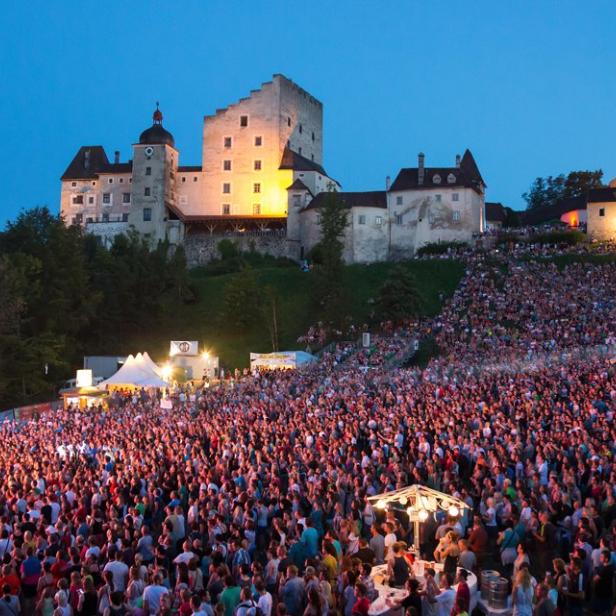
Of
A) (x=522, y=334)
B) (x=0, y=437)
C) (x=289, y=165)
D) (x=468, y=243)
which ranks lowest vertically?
(x=0, y=437)

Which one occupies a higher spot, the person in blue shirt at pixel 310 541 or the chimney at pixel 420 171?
the chimney at pixel 420 171

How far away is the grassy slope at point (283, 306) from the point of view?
54.8m

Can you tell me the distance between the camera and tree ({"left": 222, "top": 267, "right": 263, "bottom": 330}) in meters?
56.0

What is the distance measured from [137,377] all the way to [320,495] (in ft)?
77.4

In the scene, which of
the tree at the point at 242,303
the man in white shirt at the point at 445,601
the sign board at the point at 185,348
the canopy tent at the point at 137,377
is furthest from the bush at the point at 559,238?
the man in white shirt at the point at 445,601

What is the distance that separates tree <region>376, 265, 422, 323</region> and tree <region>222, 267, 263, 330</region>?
9.21m

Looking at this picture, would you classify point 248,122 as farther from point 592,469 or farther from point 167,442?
point 592,469

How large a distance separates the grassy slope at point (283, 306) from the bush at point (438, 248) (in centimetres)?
359

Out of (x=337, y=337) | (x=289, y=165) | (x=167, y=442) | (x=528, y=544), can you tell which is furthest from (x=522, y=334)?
(x=289, y=165)

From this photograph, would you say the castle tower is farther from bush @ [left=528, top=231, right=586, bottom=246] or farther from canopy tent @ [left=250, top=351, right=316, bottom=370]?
canopy tent @ [left=250, top=351, right=316, bottom=370]

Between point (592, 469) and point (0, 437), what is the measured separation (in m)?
19.8

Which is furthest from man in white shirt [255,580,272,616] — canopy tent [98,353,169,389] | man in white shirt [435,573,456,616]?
canopy tent [98,353,169,389]

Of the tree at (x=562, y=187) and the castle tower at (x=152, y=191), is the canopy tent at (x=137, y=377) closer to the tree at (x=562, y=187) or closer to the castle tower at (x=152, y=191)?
the castle tower at (x=152, y=191)

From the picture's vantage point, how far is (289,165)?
258 ft
